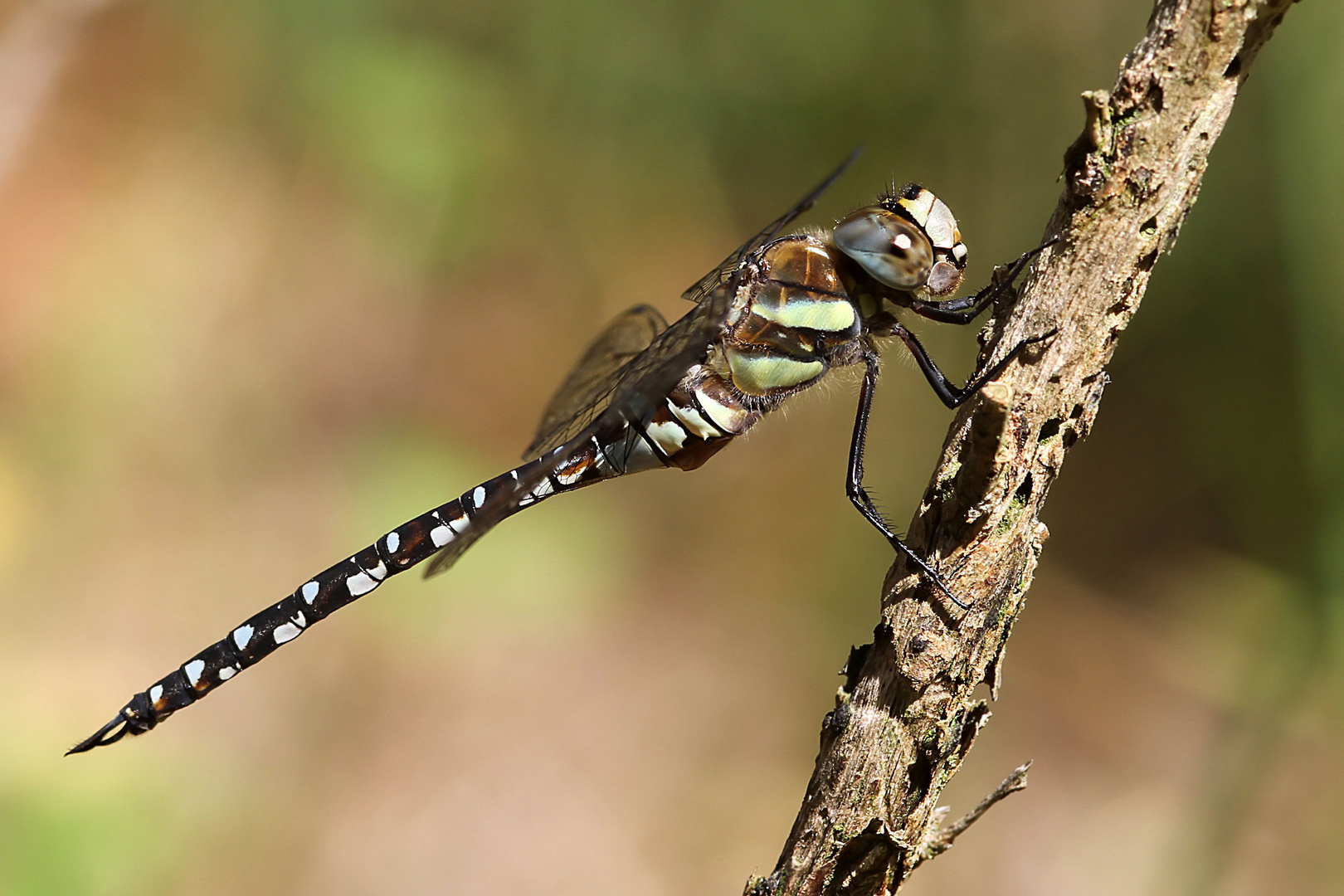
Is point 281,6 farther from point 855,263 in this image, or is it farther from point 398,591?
point 855,263

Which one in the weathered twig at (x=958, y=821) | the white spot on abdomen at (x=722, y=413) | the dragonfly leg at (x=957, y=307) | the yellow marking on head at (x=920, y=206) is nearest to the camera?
the weathered twig at (x=958, y=821)

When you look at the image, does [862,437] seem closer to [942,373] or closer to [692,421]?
[942,373]

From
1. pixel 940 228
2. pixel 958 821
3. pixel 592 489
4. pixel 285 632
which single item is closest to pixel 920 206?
pixel 940 228

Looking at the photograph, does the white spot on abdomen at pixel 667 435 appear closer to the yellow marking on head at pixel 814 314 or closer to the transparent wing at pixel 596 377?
the transparent wing at pixel 596 377

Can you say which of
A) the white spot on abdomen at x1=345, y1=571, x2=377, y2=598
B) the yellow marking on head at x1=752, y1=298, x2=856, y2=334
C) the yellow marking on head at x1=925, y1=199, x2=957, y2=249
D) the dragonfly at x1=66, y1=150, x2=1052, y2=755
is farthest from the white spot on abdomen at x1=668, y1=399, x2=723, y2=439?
the white spot on abdomen at x1=345, y1=571, x2=377, y2=598

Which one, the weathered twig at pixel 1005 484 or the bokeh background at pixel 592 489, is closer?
the weathered twig at pixel 1005 484

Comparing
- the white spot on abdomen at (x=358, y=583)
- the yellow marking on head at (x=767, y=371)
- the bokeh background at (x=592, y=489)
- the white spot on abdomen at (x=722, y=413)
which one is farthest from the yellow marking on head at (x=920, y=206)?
the bokeh background at (x=592, y=489)
